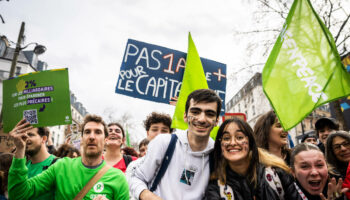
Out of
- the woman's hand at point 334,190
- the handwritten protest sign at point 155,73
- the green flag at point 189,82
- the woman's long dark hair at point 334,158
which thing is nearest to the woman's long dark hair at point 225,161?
the woman's hand at point 334,190

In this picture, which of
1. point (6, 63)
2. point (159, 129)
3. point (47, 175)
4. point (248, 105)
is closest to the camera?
point (47, 175)

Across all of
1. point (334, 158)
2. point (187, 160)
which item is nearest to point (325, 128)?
point (334, 158)

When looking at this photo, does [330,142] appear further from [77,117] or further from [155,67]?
[77,117]

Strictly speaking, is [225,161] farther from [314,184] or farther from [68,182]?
[68,182]

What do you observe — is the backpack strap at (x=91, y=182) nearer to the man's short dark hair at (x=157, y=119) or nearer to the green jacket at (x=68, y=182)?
the green jacket at (x=68, y=182)

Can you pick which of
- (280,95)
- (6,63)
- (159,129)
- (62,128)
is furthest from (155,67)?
(62,128)

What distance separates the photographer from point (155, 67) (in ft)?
14.1

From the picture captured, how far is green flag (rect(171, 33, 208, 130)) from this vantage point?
3068 mm

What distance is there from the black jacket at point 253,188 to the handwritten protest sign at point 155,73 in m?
1.95

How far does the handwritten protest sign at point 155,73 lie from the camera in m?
4.11

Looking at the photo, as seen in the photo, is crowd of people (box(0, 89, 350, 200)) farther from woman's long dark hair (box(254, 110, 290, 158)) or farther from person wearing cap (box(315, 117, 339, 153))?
person wearing cap (box(315, 117, 339, 153))

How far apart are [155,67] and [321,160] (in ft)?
9.57

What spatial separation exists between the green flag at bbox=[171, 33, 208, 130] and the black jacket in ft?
3.37

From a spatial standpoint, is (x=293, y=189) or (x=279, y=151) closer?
(x=293, y=189)
